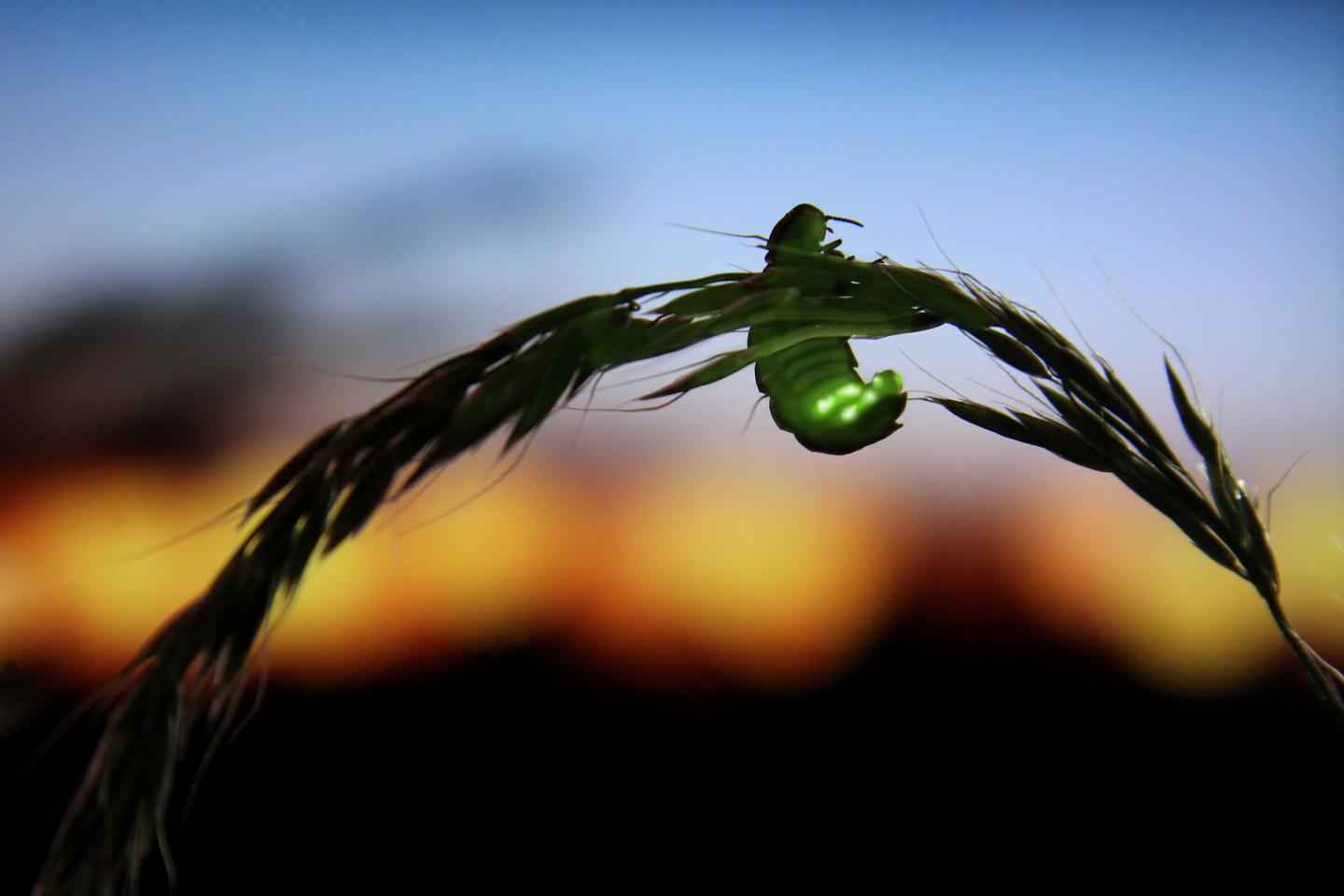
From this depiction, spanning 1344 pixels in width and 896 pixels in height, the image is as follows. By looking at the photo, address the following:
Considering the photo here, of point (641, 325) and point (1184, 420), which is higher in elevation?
point (641, 325)

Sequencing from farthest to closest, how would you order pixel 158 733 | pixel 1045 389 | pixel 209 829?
pixel 209 829 → pixel 1045 389 → pixel 158 733

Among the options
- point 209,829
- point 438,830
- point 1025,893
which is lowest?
point 1025,893

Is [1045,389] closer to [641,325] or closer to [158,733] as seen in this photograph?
[641,325]

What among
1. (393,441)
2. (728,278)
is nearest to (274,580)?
(393,441)

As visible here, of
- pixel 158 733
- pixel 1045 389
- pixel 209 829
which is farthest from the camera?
pixel 209 829

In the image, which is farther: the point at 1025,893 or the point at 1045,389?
the point at 1025,893
